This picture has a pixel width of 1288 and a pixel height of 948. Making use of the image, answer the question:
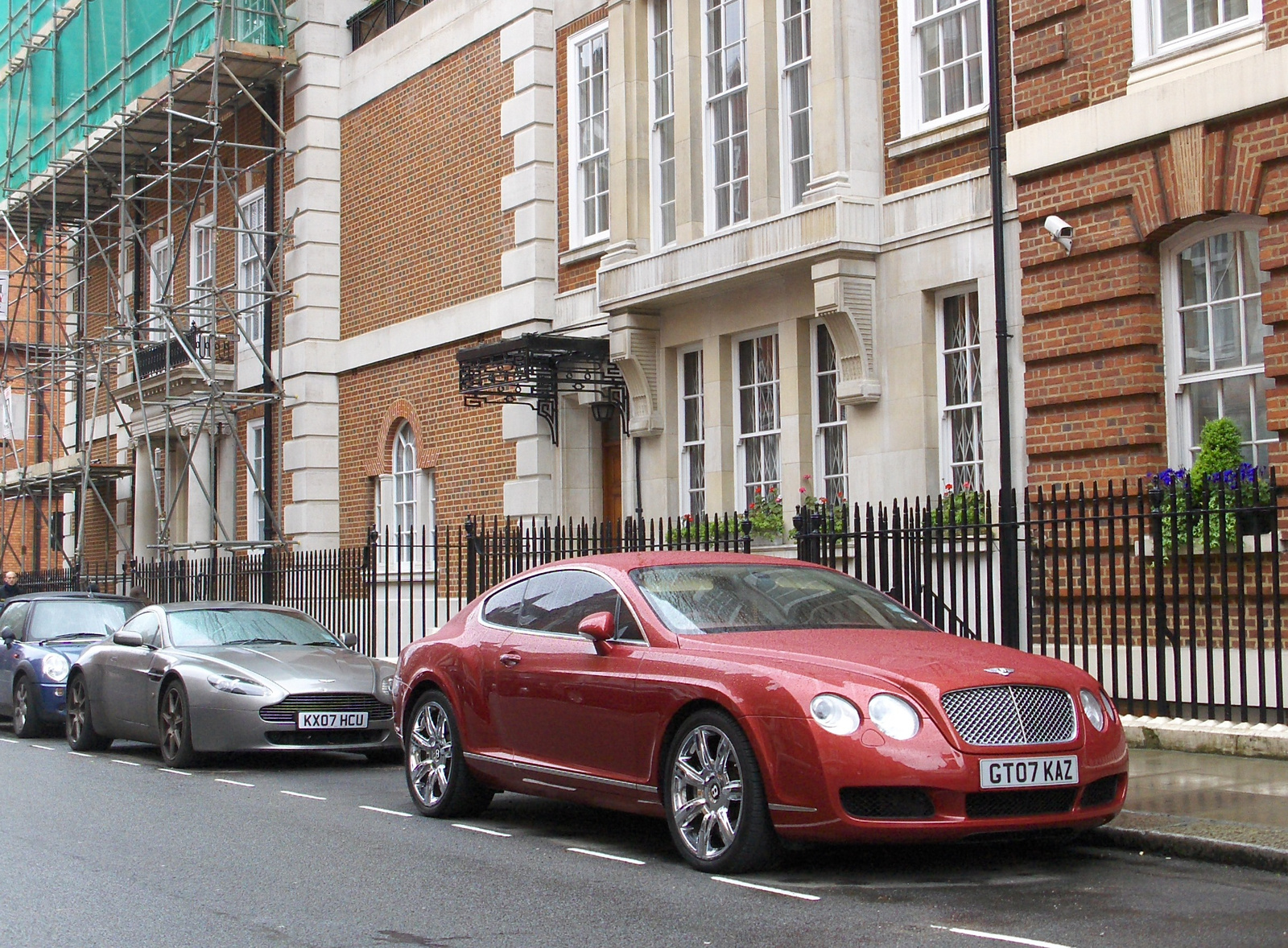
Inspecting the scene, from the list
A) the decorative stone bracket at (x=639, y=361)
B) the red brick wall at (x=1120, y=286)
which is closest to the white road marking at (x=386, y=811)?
the red brick wall at (x=1120, y=286)

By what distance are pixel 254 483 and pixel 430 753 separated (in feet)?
54.3

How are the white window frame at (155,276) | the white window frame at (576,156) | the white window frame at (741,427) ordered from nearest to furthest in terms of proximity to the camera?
the white window frame at (741,427) → the white window frame at (576,156) → the white window frame at (155,276)

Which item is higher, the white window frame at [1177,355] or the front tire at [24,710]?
the white window frame at [1177,355]

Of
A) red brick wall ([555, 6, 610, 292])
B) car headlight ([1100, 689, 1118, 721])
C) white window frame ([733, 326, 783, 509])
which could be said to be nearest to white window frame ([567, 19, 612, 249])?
red brick wall ([555, 6, 610, 292])

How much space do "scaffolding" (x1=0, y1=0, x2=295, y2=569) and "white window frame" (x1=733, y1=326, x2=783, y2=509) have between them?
9.71 meters

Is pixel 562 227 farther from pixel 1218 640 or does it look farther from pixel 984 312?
pixel 1218 640

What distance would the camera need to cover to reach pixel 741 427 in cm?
1709

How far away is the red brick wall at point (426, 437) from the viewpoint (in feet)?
67.6

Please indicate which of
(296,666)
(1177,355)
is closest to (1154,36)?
(1177,355)

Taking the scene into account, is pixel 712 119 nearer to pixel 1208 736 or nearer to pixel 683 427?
pixel 683 427

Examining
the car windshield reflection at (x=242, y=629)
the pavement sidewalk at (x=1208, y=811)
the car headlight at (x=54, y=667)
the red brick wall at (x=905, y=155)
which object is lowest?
the pavement sidewalk at (x=1208, y=811)

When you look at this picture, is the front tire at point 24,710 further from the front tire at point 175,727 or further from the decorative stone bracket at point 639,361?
the decorative stone bracket at point 639,361


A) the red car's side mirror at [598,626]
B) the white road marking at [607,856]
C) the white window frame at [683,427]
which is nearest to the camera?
the white road marking at [607,856]

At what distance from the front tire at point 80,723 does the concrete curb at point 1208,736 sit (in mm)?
8952
